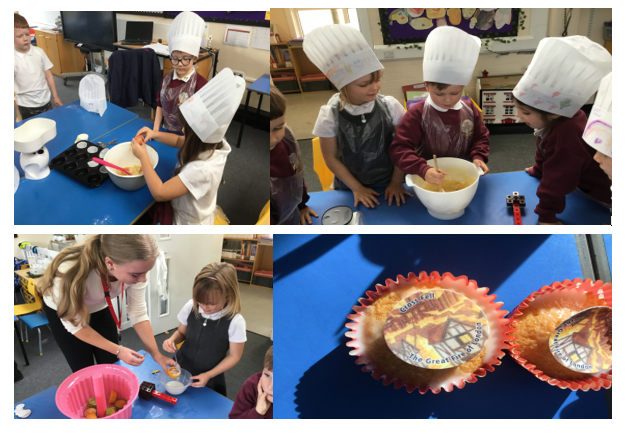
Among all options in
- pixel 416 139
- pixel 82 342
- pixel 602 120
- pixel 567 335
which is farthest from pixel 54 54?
pixel 567 335

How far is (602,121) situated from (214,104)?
943 mm

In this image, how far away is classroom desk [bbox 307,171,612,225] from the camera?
1033 mm

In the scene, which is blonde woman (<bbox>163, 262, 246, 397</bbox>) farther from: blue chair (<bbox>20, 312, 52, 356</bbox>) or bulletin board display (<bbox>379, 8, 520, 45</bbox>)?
bulletin board display (<bbox>379, 8, 520, 45</bbox>)

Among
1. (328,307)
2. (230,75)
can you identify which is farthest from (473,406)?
(230,75)

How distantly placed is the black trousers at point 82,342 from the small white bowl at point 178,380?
0.16 metres

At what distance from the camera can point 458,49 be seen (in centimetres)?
94

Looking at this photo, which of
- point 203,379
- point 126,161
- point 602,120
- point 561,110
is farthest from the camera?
point 126,161

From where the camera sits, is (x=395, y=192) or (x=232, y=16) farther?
(x=395, y=192)

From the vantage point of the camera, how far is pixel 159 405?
0.97m

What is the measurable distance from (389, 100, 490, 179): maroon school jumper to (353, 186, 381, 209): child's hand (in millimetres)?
134

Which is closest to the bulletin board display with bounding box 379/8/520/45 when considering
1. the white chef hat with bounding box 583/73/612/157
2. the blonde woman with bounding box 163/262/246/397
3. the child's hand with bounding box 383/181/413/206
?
the white chef hat with bounding box 583/73/612/157

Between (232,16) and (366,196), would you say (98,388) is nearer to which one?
(366,196)

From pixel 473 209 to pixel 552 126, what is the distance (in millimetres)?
291

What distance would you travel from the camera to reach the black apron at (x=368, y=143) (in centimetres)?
110
